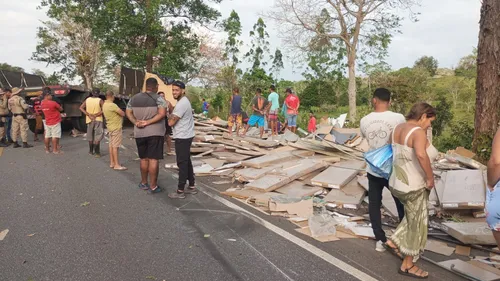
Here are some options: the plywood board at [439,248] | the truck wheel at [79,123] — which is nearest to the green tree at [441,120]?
the plywood board at [439,248]

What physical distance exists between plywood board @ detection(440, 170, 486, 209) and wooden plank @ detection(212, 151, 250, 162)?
15.1 ft

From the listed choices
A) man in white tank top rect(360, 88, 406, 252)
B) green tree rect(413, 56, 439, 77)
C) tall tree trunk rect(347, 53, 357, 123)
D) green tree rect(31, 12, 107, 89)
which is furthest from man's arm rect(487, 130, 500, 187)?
green tree rect(413, 56, 439, 77)

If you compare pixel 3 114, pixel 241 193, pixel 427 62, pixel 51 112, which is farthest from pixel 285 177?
pixel 427 62

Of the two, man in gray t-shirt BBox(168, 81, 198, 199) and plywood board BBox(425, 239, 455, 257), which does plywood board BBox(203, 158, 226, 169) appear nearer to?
man in gray t-shirt BBox(168, 81, 198, 199)

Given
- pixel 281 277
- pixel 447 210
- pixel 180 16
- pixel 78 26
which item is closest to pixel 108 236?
pixel 281 277

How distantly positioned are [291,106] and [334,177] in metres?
6.33

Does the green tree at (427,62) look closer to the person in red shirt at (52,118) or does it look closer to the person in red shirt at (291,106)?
the person in red shirt at (291,106)

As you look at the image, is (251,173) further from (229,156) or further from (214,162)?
(229,156)

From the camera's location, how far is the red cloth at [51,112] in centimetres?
1045

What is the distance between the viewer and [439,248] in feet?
14.2

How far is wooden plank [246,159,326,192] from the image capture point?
6582 mm

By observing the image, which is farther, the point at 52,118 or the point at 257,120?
the point at 257,120

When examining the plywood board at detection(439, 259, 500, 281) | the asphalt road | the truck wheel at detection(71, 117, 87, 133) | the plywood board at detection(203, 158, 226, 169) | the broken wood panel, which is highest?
the truck wheel at detection(71, 117, 87, 133)

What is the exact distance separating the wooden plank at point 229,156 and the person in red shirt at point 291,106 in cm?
369
